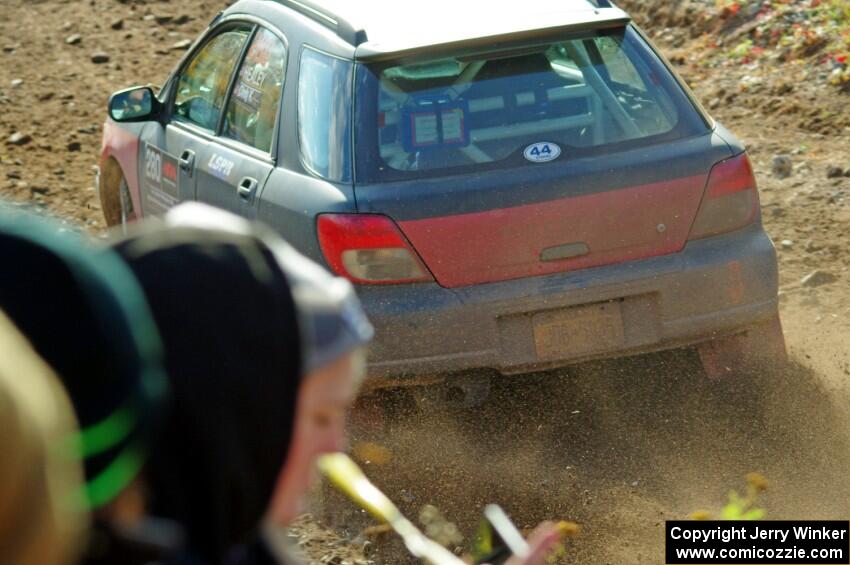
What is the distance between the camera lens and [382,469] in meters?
5.36

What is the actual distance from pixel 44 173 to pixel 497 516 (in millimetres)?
8976

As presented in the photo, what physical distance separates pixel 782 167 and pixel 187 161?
4.16 m

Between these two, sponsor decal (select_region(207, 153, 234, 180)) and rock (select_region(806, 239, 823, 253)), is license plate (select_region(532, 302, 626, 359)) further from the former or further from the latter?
rock (select_region(806, 239, 823, 253))

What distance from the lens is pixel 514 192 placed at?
16.3ft

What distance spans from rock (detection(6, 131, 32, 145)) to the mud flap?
7.14 m

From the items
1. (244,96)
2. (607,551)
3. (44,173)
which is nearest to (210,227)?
(607,551)

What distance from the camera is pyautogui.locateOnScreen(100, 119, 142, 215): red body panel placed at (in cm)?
709

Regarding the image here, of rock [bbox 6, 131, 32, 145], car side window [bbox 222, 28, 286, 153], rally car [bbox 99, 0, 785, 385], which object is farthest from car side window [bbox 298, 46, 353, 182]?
rock [bbox 6, 131, 32, 145]

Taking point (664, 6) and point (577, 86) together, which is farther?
point (664, 6)

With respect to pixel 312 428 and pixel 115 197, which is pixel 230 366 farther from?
pixel 115 197

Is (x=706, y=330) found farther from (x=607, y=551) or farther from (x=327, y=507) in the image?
(x=327, y=507)

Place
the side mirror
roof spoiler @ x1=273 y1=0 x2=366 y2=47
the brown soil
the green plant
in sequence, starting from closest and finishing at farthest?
the green plant
the brown soil
roof spoiler @ x1=273 y1=0 x2=366 y2=47
the side mirror

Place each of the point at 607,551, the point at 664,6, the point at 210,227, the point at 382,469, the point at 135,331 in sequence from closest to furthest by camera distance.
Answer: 1. the point at 135,331
2. the point at 210,227
3. the point at 607,551
4. the point at 382,469
5. the point at 664,6

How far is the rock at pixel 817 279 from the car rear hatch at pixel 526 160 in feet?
6.99
